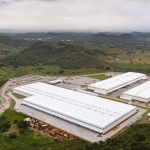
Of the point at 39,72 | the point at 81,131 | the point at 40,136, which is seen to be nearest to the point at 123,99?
the point at 81,131

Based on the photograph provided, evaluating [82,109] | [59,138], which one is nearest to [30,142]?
[59,138]

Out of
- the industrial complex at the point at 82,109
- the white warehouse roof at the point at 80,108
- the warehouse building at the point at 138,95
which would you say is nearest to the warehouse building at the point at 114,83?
the industrial complex at the point at 82,109

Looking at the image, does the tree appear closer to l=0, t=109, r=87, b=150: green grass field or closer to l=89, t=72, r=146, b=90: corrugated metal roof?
l=0, t=109, r=87, b=150: green grass field

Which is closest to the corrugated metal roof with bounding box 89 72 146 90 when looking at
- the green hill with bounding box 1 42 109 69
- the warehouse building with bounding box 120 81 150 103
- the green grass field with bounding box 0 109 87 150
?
the warehouse building with bounding box 120 81 150 103

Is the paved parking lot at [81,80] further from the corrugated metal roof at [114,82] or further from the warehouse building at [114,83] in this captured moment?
the warehouse building at [114,83]

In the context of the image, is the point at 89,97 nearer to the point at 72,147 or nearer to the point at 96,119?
the point at 96,119
